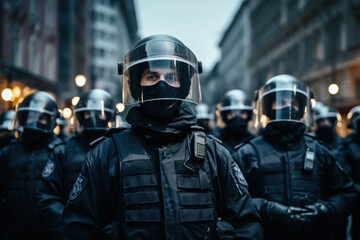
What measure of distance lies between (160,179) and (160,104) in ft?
1.58

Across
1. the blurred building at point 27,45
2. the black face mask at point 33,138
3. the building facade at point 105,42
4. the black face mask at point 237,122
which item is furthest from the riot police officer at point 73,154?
the building facade at point 105,42

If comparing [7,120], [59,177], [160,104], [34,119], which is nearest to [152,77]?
[160,104]

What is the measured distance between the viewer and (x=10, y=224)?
4.12 metres

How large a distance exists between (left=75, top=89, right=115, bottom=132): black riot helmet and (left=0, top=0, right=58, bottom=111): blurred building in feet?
31.1

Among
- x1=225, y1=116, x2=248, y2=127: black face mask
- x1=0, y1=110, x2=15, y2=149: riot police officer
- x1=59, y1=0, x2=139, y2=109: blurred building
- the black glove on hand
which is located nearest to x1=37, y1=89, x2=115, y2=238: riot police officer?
x1=225, y1=116, x2=248, y2=127: black face mask

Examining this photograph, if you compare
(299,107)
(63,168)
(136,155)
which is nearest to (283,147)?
(299,107)

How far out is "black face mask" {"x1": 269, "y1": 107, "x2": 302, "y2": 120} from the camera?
3531mm

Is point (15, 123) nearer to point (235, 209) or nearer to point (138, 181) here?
point (138, 181)

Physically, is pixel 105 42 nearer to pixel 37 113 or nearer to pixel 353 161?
pixel 37 113

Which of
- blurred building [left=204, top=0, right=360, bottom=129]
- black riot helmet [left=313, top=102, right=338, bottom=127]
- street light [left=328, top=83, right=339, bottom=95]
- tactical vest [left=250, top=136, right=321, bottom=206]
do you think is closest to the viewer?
tactical vest [left=250, top=136, right=321, bottom=206]

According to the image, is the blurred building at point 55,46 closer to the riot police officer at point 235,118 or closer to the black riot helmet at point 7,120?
the black riot helmet at point 7,120

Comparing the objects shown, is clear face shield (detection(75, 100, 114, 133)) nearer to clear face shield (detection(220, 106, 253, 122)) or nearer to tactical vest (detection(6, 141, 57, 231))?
tactical vest (detection(6, 141, 57, 231))

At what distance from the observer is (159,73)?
7.71ft

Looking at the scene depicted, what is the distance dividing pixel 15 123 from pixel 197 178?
129 inches
